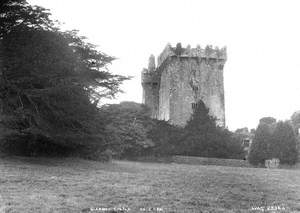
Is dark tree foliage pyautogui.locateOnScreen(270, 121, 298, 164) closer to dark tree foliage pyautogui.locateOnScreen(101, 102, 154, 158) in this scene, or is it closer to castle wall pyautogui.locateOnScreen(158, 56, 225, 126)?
dark tree foliage pyautogui.locateOnScreen(101, 102, 154, 158)

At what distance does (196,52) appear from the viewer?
164 feet

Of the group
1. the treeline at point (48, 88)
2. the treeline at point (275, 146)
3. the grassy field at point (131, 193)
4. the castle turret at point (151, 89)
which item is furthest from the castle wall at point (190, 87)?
the grassy field at point (131, 193)

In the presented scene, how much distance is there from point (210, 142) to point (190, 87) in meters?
11.1

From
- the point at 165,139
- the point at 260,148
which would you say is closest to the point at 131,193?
the point at 165,139

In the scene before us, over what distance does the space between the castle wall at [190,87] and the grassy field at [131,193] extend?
31565mm

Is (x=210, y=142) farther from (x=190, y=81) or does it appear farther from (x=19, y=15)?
(x=19, y=15)

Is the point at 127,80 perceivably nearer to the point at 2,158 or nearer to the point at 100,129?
the point at 100,129

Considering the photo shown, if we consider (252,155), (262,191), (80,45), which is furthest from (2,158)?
(252,155)

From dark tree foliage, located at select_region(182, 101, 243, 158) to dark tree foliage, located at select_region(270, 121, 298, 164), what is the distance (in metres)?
3.54

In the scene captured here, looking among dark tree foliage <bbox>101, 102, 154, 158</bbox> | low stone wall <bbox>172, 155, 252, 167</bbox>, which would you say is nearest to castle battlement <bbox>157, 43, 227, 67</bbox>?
dark tree foliage <bbox>101, 102, 154, 158</bbox>

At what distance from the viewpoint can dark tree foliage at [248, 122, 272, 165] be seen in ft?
123

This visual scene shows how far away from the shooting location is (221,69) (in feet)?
167

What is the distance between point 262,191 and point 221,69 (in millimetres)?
38036

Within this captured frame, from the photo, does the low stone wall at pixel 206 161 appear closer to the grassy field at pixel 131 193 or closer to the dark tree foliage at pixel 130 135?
the dark tree foliage at pixel 130 135
